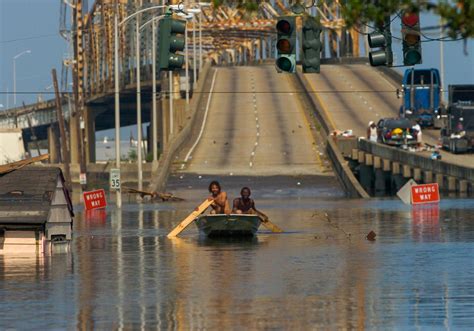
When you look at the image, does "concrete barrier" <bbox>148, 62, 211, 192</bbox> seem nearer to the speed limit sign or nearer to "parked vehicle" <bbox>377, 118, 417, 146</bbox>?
the speed limit sign

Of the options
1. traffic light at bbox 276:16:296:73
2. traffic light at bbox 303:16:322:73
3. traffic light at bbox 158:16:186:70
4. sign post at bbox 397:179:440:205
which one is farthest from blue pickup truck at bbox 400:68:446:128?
traffic light at bbox 276:16:296:73

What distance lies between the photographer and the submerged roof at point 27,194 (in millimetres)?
29875

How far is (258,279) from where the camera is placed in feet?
83.6

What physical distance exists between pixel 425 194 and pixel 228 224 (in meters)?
19.1

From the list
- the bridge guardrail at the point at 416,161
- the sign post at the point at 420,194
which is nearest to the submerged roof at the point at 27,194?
the sign post at the point at 420,194

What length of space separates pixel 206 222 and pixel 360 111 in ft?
248

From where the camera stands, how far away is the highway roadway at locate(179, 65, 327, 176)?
7925 centimetres

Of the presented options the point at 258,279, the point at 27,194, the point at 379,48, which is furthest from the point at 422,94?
the point at 258,279

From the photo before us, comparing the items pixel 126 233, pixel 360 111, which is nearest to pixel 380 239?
pixel 126 233

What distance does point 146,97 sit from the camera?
17200 centimetres

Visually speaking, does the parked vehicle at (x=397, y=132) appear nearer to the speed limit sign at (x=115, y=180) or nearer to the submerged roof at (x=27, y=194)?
the speed limit sign at (x=115, y=180)

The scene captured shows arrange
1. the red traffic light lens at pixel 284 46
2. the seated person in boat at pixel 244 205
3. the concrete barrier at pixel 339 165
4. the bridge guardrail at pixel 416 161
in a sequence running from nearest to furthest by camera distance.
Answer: the red traffic light lens at pixel 284 46
the seated person in boat at pixel 244 205
the bridge guardrail at pixel 416 161
the concrete barrier at pixel 339 165

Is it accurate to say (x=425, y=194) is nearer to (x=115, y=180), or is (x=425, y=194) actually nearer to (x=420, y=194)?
(x=420, y=194)

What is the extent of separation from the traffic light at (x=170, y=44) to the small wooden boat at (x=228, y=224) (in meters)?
3.89
